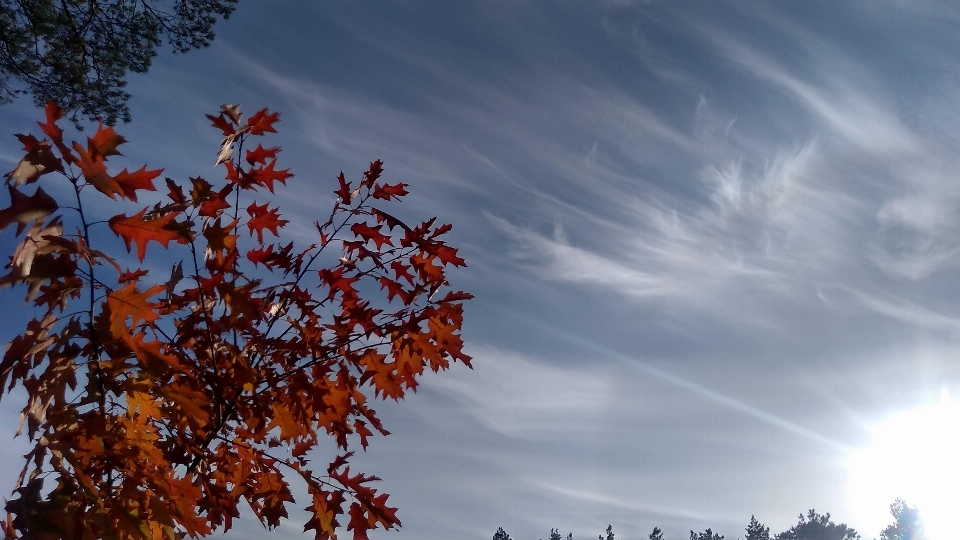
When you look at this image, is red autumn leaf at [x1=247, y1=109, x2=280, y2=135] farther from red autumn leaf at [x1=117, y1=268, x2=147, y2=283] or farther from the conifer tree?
the conifer tree

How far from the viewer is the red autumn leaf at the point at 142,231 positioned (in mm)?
2742

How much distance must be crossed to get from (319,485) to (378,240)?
1.59 m

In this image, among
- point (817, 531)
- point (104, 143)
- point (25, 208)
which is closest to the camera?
point (25, 208)

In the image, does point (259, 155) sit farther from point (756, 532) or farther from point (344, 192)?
point (756, 532)

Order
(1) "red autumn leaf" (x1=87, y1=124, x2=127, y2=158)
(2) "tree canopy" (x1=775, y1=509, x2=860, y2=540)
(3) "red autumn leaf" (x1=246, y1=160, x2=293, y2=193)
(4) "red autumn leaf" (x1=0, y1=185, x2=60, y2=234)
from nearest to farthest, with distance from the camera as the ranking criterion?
(4) "red autumn leaf" (x1=0, y1=185, x2=60, y2=234)
(1) "red autumn leaf" (x1=87, y1=124, x2=127, y2=158)
(3) "red autumn leaf" (x1=246, y1=160, x2=293, y2=193)
(2) "tree canopy" (x1=775, y1=509, x2=860, y2=540)

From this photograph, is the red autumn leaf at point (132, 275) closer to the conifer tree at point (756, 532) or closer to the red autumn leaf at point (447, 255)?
the red autumn leaf at point (447, 255)

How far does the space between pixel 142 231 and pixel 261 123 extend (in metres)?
1.70

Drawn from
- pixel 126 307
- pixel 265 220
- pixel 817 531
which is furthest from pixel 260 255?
pixel 817 531

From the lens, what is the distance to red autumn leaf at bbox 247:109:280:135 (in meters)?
4.27

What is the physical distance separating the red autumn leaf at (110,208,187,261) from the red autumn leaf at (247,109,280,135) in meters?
1.61

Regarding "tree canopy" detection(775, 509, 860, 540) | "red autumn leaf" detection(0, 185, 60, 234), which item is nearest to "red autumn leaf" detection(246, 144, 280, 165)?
"red autumn leaf" detection(0, 185, 60, 234)

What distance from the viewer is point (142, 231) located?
2.77 meters

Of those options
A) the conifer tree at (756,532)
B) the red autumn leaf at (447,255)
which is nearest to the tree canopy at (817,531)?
the conifer tree at (756,532)

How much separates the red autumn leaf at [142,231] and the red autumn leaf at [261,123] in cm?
161
